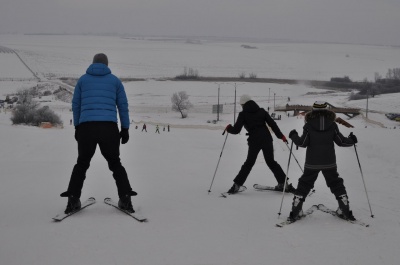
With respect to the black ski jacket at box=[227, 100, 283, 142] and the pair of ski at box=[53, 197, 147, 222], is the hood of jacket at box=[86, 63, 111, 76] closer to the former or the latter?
the pair of ski at box=[53, 197, 147, 222]

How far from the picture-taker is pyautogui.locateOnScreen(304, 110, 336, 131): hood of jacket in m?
5.07

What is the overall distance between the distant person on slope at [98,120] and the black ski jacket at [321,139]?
2.09 metres

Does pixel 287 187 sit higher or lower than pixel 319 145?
lower

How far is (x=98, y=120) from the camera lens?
15.7ft

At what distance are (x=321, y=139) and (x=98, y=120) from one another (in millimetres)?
2525

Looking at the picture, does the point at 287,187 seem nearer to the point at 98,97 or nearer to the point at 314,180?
the point at 314,180

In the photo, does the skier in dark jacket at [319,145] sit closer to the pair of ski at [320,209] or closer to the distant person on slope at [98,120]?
the pair of ski at [320,209]

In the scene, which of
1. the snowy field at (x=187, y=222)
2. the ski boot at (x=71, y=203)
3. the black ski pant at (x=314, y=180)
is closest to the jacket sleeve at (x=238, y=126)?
the snowy field at (x=187, y=222)

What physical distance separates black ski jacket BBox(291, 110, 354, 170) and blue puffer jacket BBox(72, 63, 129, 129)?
2.11 metres

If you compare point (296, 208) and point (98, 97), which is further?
point (296, 208)

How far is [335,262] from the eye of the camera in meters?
3.90

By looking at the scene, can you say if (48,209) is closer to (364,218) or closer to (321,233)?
(321,233)

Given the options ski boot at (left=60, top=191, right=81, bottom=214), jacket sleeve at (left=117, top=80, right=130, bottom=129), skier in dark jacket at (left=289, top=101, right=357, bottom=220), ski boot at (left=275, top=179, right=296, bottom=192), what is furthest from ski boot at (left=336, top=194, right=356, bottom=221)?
ski boot at (left=60, top=191, right=81, bottom=214)

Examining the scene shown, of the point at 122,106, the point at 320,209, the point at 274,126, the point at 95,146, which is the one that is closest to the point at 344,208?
the point at 320,209
